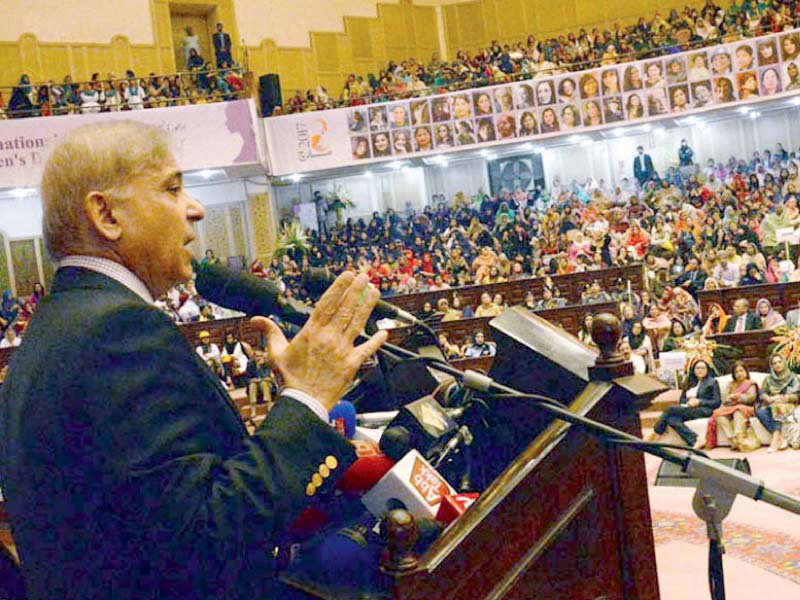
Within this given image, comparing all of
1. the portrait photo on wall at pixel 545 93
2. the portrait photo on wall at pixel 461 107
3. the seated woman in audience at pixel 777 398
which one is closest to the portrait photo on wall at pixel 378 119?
the portrait photo on wall at pixel 461 107

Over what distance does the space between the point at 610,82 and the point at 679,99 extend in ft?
4.18

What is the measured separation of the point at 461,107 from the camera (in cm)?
1823

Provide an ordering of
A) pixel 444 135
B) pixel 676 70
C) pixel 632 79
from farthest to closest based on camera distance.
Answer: pixel 444 135, pixel 632 79, pixel 676 70

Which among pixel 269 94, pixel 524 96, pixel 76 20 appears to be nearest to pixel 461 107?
pixel 524 96

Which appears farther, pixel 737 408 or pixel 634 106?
pixel 634 106

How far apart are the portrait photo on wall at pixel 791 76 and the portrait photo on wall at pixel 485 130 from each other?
5.19 metres

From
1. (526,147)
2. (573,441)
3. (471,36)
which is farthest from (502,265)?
(573,441)

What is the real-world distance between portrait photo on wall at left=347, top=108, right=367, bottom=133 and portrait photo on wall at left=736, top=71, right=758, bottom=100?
22.3 feet

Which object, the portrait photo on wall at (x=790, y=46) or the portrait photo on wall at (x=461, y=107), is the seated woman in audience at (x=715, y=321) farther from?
the portrait photo on wall at (x=461, y=107)

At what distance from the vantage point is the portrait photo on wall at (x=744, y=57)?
1647 centimetres

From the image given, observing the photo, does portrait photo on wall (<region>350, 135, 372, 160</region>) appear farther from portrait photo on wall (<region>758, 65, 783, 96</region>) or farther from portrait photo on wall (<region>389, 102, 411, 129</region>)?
portrait photo on wall (<region>758, 65, 783, 96</region>)

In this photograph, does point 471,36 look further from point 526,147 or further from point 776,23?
point 776,23

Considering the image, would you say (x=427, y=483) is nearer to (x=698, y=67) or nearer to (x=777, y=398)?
(x=777, y=398)

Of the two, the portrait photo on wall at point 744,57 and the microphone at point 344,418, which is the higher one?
the portrait photo on wall at point 744,57
